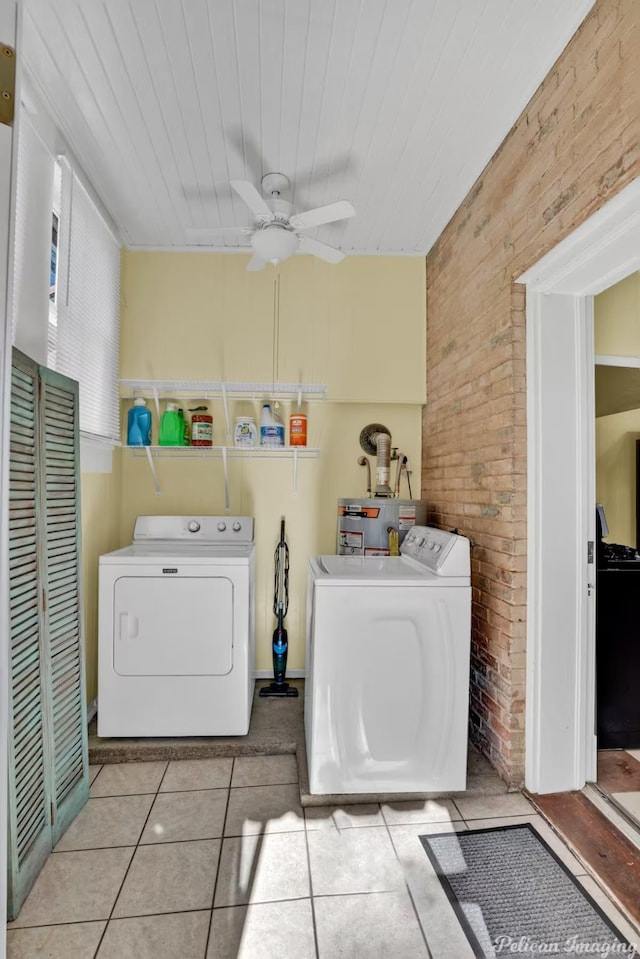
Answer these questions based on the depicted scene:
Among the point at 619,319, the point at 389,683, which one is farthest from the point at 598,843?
the point at 619,319

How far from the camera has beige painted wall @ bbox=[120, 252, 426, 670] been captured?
10.6ft

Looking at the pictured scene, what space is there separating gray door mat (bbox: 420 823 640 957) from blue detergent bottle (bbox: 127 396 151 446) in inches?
97.1

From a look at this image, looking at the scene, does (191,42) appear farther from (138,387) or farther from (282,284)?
(138,387)

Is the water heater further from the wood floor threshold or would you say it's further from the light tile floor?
the wood floor threshold

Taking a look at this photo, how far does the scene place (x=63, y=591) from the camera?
1986 mm

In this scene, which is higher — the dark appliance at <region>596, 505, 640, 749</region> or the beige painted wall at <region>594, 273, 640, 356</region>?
the beige painted wall at <region>594, 273, 640, 356</region>

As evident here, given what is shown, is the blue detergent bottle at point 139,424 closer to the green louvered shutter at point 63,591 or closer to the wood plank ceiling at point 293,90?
→ the green louvered shutter at point 63,591

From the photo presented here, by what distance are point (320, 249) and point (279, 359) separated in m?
0.87

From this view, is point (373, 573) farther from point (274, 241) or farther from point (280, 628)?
point (274, 241)

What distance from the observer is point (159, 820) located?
6.44ft

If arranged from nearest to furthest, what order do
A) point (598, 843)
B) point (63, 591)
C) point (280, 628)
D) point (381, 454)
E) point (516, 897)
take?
point (516, 897)
point (598, 843)
point (63, 591)
point (280, 628)
point (381, 454)

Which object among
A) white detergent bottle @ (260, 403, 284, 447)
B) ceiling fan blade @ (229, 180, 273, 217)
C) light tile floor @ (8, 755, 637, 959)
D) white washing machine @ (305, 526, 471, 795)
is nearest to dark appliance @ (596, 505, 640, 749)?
light tile floor @ (8, 755, 637, 959)

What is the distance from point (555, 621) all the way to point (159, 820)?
1.72 meters

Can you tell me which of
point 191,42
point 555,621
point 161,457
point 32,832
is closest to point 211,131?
point 191,42
